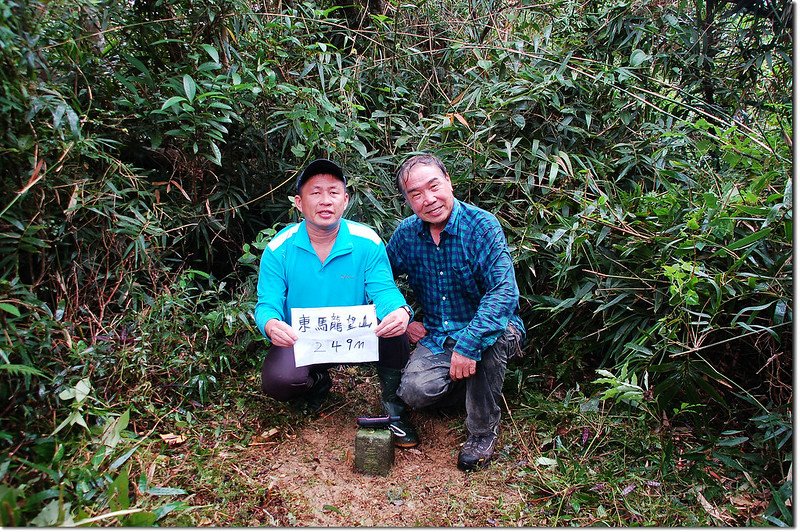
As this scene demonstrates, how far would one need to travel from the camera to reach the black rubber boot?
102 inches

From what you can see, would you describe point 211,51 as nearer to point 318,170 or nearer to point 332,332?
point 318,170

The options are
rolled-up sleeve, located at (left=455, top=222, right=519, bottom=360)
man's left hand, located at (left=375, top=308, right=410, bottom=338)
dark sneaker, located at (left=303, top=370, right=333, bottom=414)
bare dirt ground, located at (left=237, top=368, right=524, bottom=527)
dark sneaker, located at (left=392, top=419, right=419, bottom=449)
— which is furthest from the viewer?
dark sneaker, located at (left=303, top=370, right=333, bottom=414)

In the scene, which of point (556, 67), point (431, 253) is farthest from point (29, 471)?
point (556, 67)

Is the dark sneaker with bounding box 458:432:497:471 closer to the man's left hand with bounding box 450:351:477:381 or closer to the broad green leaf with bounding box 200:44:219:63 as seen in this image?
the man's left hand with bounding box 450:351:477:381

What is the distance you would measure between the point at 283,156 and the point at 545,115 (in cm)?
161

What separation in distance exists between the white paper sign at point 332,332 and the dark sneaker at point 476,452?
63cm

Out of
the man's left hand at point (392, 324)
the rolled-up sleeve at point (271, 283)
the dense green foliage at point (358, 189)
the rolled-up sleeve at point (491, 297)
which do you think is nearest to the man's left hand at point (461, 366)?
the rolled-up sleeve at point (491, 297)

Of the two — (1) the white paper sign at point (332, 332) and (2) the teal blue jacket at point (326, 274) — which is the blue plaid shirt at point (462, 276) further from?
(1) the white paper sign at point (332, 332)

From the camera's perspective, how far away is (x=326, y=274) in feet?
8.22

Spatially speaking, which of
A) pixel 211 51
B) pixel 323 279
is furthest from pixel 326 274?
pixel 211 51

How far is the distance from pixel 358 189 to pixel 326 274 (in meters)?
0.84

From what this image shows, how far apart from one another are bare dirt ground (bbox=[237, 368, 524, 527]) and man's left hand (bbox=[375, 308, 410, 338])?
0.60 metres

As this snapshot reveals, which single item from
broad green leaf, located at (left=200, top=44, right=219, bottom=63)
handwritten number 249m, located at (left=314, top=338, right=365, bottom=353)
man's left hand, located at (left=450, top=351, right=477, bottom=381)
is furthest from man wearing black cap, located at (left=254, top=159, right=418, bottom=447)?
broad green leaf, located at (left=200, top=44, right=219, bottom=63)

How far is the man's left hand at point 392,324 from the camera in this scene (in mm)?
2395
